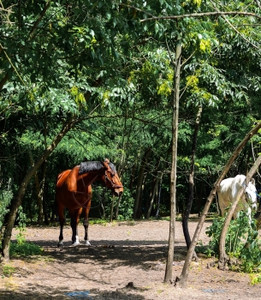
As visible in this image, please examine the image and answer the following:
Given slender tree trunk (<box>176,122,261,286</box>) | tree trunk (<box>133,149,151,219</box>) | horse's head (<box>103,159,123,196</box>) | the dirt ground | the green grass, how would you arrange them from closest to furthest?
the dirt ground
slender tree trunk (<box>176,122,261,286</box>)
the green grass
horse's head (<box>103,159,123,196</box>)
tree trunk (<box>133,149,151,219</box>)

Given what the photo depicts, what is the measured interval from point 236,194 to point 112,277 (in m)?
3.40

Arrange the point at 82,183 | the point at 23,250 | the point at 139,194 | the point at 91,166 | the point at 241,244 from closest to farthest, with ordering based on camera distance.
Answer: the point at 241,244 → the point at 23,250 → the point at 91,166 → the point at 82,183 → the point at 139,194

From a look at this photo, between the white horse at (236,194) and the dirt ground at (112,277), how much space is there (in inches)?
52.0

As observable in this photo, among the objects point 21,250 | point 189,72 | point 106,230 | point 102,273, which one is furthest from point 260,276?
point 106,230

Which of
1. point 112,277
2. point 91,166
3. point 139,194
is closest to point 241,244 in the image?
point 112,277

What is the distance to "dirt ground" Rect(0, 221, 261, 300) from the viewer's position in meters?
8.07

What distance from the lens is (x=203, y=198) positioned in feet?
96.1

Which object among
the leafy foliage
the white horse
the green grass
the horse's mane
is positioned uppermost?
the horse's mane

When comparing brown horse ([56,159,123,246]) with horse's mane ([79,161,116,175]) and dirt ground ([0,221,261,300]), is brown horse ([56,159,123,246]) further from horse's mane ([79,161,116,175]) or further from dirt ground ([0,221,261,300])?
dirt ground ([0,221,261,300])

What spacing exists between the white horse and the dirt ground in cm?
132

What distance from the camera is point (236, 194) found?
11.8 metres

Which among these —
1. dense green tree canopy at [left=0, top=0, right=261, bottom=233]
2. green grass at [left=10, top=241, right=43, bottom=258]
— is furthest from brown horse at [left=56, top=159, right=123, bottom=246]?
green grass at [left=10, top=241, right=43, bottom=258]

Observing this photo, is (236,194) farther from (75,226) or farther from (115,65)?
(115,65)

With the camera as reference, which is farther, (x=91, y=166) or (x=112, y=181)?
(x=91, y=166)
